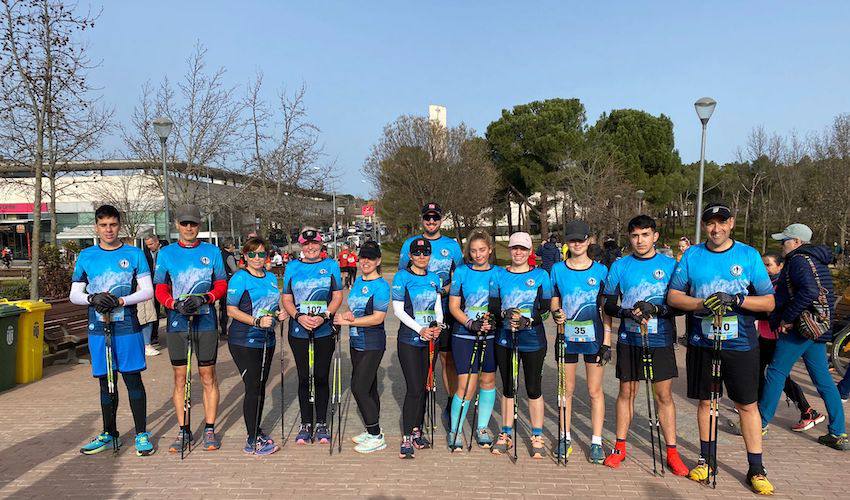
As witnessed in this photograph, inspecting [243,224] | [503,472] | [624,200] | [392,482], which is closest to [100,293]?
[392,482]

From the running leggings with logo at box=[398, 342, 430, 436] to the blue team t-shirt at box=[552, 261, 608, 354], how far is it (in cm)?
126

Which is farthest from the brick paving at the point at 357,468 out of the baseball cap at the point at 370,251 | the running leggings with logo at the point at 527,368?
the baseball cap at the point at 370,251

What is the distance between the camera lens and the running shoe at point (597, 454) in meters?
4.33

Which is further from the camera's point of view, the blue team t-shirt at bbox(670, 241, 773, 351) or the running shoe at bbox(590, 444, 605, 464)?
the running shoe at bbox(590, 444, 605, 464)

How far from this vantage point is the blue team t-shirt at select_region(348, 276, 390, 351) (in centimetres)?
450

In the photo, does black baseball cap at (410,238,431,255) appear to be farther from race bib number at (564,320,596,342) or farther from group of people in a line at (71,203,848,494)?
race bib number at (564,320,596,342)

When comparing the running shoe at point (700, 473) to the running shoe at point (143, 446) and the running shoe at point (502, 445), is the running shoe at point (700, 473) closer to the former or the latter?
the running shoe at point (502, 445)

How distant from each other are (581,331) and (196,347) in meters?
3.37

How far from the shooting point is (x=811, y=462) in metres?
4.33

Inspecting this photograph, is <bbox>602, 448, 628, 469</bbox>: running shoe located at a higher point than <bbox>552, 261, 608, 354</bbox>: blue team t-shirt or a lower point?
lower

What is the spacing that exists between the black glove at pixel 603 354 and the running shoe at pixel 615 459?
0.78m

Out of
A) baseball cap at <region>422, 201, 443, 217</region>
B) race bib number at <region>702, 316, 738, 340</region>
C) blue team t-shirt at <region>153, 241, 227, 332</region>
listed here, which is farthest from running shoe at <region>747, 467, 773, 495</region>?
blue team t-shirt at <region>153, 241, 227, 332</region>

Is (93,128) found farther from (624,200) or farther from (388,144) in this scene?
(624,200)

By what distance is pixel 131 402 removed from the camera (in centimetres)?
465
